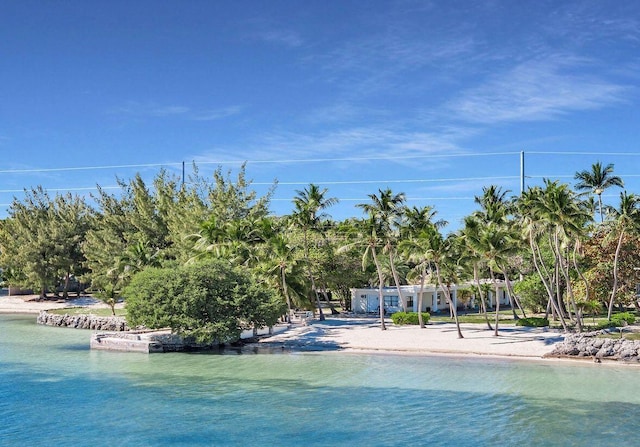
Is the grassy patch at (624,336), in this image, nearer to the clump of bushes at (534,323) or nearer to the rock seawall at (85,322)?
the clump of bushes at (534,323)

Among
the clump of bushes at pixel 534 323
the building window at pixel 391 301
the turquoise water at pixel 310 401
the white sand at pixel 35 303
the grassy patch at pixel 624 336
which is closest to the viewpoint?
the turquoise water at pixel 310 401

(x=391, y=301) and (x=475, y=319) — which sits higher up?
(x=391, y=301)

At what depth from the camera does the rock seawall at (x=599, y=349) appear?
119ft

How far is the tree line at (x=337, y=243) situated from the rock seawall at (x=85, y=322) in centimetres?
326

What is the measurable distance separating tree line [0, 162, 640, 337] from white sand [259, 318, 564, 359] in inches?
68.5

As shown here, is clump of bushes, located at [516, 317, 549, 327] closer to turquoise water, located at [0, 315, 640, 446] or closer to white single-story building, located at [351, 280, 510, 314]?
turquoise water, located at [0, 315, 640, 446]

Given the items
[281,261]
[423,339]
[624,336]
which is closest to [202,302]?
[281,261]

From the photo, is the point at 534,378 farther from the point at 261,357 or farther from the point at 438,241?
the point at 261,357

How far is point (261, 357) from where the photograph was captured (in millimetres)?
39188

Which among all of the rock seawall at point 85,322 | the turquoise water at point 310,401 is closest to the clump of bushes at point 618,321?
the turquoise water at point 310,401

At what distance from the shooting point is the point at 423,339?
141 feet

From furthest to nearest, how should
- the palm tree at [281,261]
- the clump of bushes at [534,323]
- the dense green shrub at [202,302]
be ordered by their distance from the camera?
the palm tree at [281,261], the clump of bushes at [534,323], the dense green shrub at [202,302]

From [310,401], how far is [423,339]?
17508mm

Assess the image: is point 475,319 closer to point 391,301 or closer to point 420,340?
Result: point 391,301
